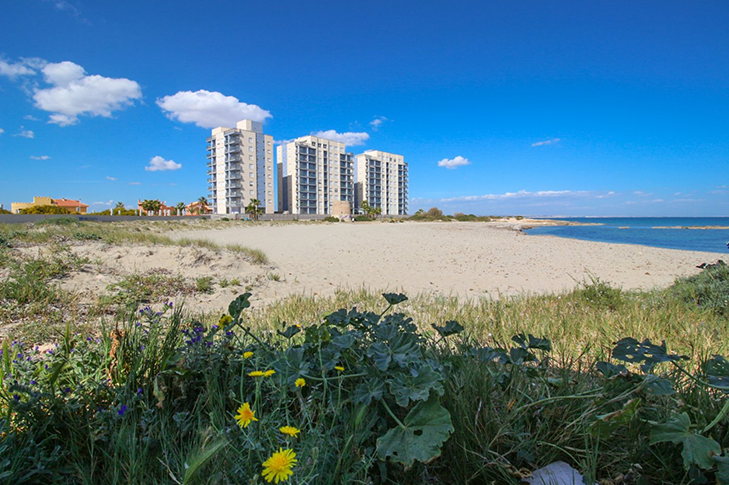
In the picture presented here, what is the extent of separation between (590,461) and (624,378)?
413 millimetres

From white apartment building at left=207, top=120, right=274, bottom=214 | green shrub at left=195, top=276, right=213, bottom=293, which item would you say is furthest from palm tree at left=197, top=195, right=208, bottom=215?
green shrub at left=195, top=276, right=213, bottom=293

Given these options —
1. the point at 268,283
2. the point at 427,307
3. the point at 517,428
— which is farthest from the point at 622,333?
the point at 268,283

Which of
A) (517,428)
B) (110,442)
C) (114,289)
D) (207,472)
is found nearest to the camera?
(207,472)

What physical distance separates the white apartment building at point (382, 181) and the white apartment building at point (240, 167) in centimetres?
3656

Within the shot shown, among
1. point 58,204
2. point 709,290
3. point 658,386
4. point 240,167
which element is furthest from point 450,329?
point 58,204

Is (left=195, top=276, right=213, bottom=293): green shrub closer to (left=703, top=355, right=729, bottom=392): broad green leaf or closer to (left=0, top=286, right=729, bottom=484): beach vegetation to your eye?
(left=0, top=286, right=729, bottom=484): beach vegetation

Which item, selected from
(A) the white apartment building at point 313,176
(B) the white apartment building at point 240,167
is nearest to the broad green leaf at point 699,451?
(B) the white apartment building at point 240,167

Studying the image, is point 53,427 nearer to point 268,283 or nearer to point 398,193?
point 268,283

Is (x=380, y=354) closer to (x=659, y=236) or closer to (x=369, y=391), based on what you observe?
(x=369, y=391)

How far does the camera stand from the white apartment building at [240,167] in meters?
86.5

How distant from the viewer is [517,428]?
159 cm

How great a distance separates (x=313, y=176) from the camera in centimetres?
10619

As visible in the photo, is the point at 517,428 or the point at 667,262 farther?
the point at 667,262

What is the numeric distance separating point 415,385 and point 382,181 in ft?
414
